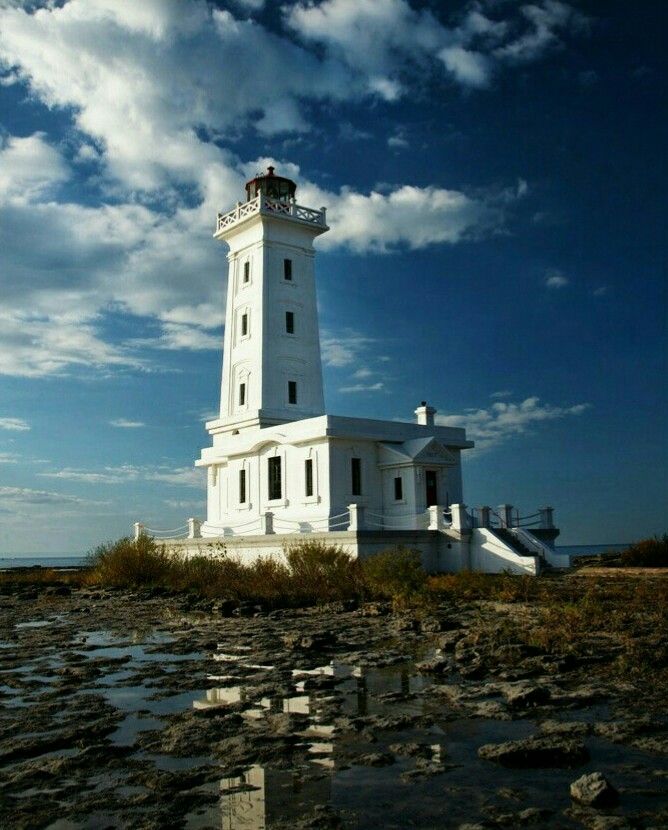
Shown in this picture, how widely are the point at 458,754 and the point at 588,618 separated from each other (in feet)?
27.3

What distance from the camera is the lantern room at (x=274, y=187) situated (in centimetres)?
3672

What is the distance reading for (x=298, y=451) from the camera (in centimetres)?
3083

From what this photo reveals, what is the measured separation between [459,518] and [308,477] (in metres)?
6.26

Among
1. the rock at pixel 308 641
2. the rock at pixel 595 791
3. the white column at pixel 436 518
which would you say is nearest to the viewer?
the rock at pixel 595 791

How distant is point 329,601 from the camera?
19906 mm

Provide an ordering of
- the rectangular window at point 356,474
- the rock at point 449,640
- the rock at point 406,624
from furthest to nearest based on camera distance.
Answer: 1. the rectangular window at point 356,474
2. the rock at point 406,624
3. the rock at point 449,640

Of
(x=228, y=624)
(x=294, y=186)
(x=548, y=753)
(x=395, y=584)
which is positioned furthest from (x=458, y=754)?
(x=294, y=186)

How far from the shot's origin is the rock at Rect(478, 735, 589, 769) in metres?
6.49

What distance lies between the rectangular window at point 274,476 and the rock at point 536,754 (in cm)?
2532

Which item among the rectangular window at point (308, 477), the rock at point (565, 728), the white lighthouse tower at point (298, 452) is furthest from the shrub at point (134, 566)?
the rock at point (565, 728)

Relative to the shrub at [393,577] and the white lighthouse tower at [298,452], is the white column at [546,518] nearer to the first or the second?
the white lighthouse tower at [298,452]

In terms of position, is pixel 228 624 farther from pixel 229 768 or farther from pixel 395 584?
pixel 229 768

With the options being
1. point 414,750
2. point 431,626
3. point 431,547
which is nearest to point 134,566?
point 431,547

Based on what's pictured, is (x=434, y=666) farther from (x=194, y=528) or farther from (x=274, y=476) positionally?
(x=194, y=528)
